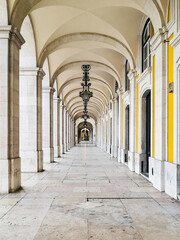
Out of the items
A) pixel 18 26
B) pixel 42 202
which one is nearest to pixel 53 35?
pixel 18 26

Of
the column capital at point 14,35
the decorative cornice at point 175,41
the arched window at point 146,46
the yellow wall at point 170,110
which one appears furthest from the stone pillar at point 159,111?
the column capital at point 14,35

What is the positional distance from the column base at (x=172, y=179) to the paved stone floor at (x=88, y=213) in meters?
0.21

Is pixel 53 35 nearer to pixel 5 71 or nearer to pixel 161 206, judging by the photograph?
pixel 5 71

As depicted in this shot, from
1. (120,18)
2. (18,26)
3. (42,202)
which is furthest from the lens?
(120,18)

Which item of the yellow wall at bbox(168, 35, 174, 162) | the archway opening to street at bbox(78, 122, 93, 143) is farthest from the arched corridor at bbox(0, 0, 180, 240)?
the archway opening to street at bbox(78, 122, 93, 143)

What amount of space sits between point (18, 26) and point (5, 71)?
1.47 m

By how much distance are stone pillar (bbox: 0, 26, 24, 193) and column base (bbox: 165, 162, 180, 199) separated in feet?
13.8

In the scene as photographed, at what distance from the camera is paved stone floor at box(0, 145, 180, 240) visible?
3797 mm

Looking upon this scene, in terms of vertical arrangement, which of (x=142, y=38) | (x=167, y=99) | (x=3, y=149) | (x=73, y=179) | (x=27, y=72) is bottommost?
(x=73, y=179)

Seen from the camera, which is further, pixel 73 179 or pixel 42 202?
pixel 73 179

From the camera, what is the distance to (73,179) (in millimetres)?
8477

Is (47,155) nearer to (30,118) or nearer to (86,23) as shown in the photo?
(30,118)

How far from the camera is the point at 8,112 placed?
6523 millimetres

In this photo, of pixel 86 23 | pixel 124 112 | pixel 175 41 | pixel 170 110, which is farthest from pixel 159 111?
pixel 124 112
